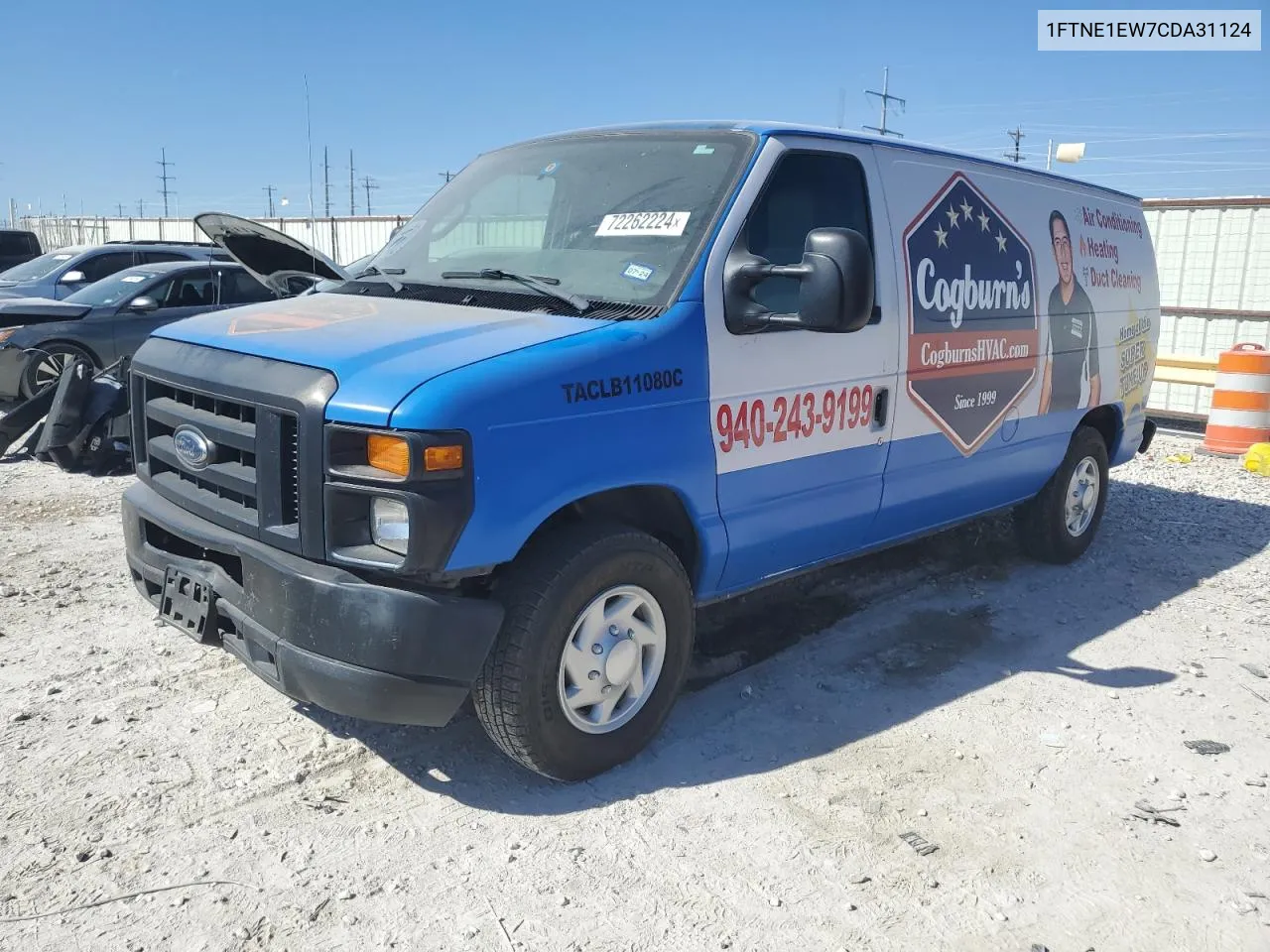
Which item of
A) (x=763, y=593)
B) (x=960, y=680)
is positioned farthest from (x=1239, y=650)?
(x=763, y=593)

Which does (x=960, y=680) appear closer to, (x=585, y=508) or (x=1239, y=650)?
(x=1239, y=650)

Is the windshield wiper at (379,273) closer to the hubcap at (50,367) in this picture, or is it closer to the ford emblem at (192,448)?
the ford emblem at (192,448)

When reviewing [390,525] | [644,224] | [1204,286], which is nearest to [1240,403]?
[1204,286]

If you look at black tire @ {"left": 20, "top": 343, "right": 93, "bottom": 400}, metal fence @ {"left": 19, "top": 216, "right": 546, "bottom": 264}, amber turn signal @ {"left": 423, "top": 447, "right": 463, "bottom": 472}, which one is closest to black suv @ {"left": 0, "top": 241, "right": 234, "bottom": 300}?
metal fence @ {"left": 19, "top": 216, "right": 546, "bottom": 264}

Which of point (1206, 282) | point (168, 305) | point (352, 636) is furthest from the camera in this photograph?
point (1206, 282)

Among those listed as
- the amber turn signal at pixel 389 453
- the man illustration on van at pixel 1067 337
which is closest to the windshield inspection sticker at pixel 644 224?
the amber turn signal at pixel 389 453

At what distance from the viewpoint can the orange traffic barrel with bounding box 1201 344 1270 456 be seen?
388 inches

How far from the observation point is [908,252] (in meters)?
4.48

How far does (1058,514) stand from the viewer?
6145mm

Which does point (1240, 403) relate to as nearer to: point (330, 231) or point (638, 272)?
point (638, 272)

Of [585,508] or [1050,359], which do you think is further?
[1050,359]

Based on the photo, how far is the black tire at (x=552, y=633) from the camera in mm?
3168

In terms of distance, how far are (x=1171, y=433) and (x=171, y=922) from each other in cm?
1173

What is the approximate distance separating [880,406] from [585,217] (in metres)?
1.50
